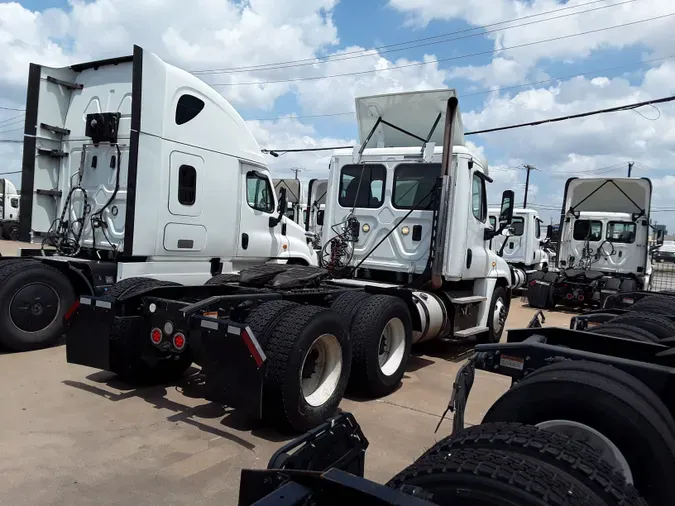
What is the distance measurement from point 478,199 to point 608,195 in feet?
32.7

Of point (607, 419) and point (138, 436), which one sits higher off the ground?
point (607, 419)

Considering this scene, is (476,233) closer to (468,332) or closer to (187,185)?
(468,332)

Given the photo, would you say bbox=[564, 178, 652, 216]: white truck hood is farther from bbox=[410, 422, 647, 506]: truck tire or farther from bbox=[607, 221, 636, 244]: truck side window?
bbox=[410, 422, 647, 506]: truck tire

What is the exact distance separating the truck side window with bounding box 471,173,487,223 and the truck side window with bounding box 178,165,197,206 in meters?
4.11

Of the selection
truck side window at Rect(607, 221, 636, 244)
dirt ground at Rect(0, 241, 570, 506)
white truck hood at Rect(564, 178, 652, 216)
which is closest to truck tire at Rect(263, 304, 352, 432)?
dirt ground at Rect(0, 241, 570, 506)

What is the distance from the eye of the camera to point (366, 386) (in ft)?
19.0

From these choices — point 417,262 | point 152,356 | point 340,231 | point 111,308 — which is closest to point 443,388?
point 417,262

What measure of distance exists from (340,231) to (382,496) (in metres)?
6.90

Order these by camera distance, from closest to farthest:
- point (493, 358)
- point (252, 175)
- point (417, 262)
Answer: point (493, 358) → point (417, 262) → point (252, 175)

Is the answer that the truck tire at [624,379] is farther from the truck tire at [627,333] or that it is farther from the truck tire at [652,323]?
the truck tire at [652,323]

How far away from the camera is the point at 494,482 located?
61.6 inches

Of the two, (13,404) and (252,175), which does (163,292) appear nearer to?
(13,404)

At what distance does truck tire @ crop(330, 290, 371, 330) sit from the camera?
593 cm

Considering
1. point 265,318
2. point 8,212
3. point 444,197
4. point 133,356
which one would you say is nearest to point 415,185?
point 444,197
